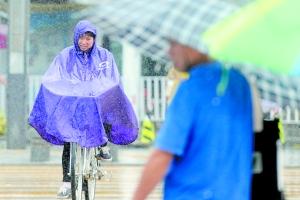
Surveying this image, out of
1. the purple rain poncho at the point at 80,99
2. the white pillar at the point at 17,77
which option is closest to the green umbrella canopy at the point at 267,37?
the purple rain poncho at the point at 80,99

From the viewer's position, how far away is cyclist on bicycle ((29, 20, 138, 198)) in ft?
31.3

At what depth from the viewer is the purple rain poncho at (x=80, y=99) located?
376 inches

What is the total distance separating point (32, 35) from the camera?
2441 centimetres

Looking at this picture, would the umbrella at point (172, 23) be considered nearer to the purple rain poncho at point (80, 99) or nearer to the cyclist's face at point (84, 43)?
the purple rain poncho at point (80, 99)

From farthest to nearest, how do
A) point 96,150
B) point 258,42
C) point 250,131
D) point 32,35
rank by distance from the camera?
point 32,35
point 96,150
point 250,131
point 258,42

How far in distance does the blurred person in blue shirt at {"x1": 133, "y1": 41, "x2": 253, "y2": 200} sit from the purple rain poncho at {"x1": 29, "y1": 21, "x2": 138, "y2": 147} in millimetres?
5725

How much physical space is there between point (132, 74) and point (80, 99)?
1352 cm

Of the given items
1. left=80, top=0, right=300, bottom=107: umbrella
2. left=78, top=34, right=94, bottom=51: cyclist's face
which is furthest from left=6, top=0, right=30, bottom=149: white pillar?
left=80, top=0, right=300, bottom=107: umbrella

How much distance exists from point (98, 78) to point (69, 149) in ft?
2.38

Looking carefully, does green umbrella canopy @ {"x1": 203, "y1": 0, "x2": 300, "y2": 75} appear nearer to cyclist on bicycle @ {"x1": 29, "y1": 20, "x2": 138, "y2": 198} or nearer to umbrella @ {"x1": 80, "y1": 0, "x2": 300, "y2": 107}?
umbrella @ {"x1": 80, "y1": 0, "x2": 300, "y2": 107}

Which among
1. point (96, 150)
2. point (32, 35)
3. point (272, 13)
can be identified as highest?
point (32, 35)

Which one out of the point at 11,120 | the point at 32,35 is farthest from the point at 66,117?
the point at 32,35

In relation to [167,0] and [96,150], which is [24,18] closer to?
[96,150]

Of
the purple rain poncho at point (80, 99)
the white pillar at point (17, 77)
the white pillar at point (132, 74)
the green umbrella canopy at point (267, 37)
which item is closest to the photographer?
the green umbrella canopy at point (267, 37)
